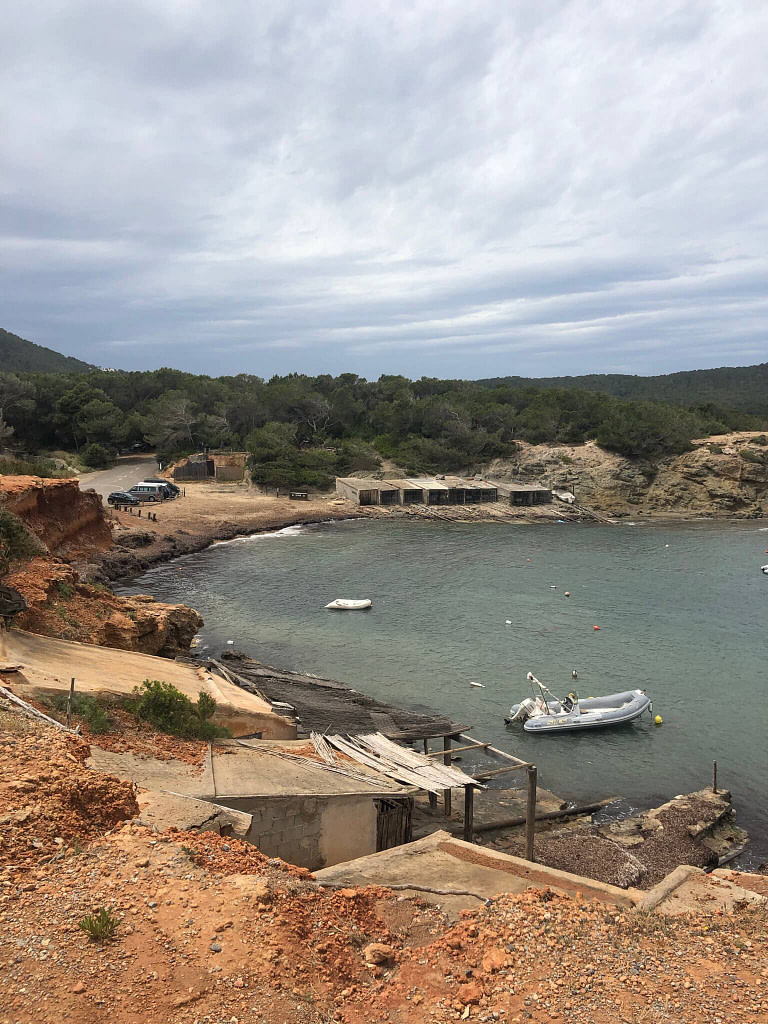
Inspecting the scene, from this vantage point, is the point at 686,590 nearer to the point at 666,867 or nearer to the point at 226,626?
the point at 226,626

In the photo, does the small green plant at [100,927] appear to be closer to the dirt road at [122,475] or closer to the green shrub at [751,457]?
the dirt road at [122,475]

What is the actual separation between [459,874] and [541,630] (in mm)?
26893

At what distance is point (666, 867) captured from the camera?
1602 centimetres

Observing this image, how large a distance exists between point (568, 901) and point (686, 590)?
40.2m

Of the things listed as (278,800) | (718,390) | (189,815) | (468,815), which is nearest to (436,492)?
(468,815)

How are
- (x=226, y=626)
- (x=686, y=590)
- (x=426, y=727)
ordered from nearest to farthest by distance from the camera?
(x=426, y=727) < (x=226, y=626) < (x=686, y=590)

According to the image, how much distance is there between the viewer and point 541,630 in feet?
A: 121

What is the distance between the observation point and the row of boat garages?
77.4 m

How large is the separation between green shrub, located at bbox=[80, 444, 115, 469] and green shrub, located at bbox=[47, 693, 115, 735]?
74431 millimetres

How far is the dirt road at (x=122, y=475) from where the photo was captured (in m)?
69.3

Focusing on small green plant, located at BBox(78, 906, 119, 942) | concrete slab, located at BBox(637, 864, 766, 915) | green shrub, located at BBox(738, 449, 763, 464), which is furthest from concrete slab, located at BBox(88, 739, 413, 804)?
green shrub, located at BBox(738, 449, 763, 464)

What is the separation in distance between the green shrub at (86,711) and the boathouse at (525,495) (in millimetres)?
68715

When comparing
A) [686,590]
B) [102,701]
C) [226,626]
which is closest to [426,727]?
[102,701]

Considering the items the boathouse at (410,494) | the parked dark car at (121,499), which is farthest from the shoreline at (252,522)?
the parked dark car at (121,499)
